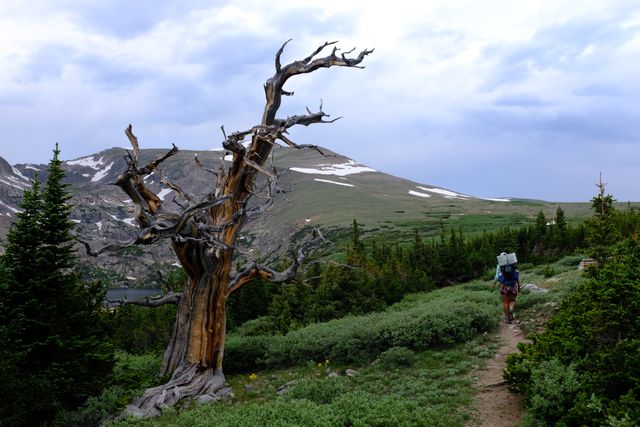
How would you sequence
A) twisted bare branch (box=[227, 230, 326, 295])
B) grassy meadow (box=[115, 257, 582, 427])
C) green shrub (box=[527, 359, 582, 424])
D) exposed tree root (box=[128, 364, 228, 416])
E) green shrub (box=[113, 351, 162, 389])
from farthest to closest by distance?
twisted bare branch (box=[227, 230, 326, 295]) → green shrub (box=[113, 351, 162, 389]) → exposed tree root (box=[128, 364, 228, 416]) → grassy meadow (box=[115, 257, 582, 427]) → green shrub (box=[527, 359, 582, 424])

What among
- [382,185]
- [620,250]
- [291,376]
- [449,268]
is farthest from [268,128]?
[382,185]

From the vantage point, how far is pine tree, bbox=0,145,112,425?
1116 centimetres

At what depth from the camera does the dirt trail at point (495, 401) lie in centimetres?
818

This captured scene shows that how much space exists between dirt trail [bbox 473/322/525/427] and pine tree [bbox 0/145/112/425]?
337 inches

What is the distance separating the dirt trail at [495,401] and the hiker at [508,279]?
3435 mm

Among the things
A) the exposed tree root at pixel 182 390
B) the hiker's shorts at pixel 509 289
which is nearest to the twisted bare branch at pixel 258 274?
the exposed tree root at pixel 182 390

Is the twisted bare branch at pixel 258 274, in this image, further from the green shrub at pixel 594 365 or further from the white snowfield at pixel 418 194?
the white snowfield at pixel 418 194

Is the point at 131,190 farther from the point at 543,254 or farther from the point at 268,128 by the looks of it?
the point at 543,254

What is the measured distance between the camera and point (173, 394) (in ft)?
36.6

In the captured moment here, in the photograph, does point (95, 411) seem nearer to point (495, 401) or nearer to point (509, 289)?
point (495, 401)

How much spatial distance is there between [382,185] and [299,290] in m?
177

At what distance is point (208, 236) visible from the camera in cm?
1174

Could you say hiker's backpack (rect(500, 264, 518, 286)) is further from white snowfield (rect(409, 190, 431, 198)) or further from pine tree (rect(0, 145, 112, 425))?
white snowfield (rect(409, 190, 431, 198))

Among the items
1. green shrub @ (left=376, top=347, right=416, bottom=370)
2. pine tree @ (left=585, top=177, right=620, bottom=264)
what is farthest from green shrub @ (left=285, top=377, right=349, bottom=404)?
pine tree @ (left=585, top=177, right=620, bottom=264)
